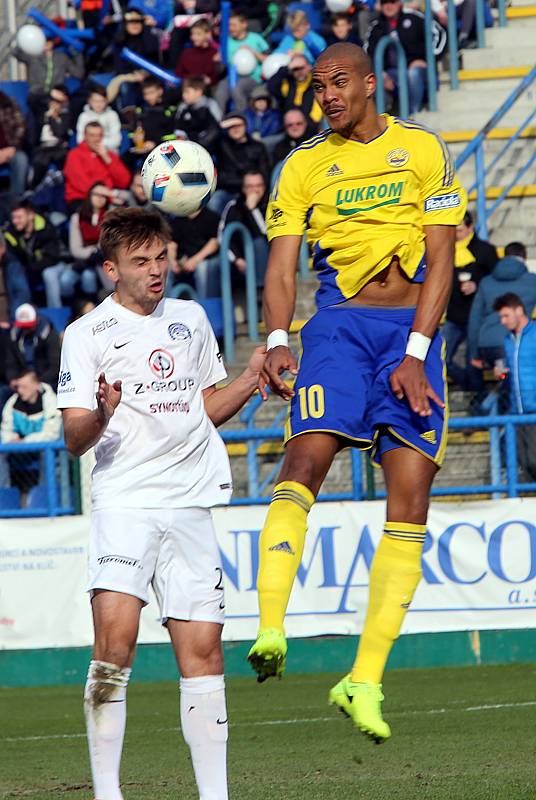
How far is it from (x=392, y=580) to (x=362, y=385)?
76 cm

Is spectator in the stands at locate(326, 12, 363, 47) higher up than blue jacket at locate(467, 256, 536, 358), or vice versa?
spectator in the stands at locate(326, 12, 363, 47)

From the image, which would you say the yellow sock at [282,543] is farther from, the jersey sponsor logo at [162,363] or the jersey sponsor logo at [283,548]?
the jersey sponsor logo at [162,363]

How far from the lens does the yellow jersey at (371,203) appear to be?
6172 millimetres

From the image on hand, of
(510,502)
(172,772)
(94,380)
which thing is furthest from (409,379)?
(510,502)

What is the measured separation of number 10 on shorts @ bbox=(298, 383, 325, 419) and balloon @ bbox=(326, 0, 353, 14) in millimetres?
12396

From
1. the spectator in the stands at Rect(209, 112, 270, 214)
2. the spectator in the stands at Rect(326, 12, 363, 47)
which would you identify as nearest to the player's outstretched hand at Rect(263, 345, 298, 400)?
the spectator in the stands at Rect(209, 112, 270, 214)

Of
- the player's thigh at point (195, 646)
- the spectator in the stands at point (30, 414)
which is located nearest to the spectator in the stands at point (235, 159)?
the spectator in the stands at point (30, 414)

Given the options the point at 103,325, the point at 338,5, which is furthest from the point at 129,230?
the point at 338,5

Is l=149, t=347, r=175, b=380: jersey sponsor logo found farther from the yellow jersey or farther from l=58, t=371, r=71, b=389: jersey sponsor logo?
the yellow jersey

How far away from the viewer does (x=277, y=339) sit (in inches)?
242

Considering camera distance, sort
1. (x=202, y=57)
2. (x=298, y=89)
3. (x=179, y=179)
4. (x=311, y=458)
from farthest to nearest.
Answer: (x=202, y=57)
(x=298, y=89)
(x=179, y=179)
(x=311, y=458)

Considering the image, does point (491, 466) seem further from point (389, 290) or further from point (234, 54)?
point (234, 54)

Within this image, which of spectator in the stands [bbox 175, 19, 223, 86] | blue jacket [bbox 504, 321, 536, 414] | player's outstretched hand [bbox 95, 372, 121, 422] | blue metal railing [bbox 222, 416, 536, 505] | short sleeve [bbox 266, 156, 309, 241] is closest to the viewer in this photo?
player's outstretched hand [bbox 95, 372, 121, 422]

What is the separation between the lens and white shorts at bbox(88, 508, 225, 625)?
569cm
